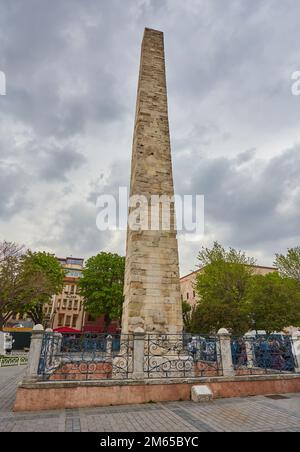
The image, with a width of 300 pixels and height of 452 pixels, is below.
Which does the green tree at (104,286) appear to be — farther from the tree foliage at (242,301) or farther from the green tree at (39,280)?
the tree foliage at (242,301)

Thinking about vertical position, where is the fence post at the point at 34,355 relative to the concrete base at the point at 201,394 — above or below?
above

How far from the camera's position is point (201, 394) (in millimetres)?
7137

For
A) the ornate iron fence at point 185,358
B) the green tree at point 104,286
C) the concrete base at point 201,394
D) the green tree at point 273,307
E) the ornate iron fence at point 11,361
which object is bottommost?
the ornate iron fence at point 11,361

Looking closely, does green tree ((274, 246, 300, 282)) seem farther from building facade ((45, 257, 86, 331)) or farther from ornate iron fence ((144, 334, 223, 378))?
building facade ((45, 257, 86, 331))

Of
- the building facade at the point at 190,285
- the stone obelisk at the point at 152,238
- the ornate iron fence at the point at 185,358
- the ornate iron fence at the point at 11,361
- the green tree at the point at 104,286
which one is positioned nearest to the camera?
the ornate iron fence at the point at 185,358

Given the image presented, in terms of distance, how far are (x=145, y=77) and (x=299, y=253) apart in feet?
84.3

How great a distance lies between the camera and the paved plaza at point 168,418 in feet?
16.4

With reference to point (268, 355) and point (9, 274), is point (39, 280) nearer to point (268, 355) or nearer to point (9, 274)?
point (9, 274)

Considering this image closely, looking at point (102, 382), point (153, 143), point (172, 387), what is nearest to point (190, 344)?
point (172, 387)

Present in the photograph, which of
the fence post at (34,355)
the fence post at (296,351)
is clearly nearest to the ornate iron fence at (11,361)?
the fence post at (34,355)

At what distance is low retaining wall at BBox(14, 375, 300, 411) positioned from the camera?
20.9 ft

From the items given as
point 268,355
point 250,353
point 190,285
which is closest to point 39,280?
point 250,353

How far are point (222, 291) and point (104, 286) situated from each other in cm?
1473

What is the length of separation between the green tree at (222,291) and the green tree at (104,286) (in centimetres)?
1055
